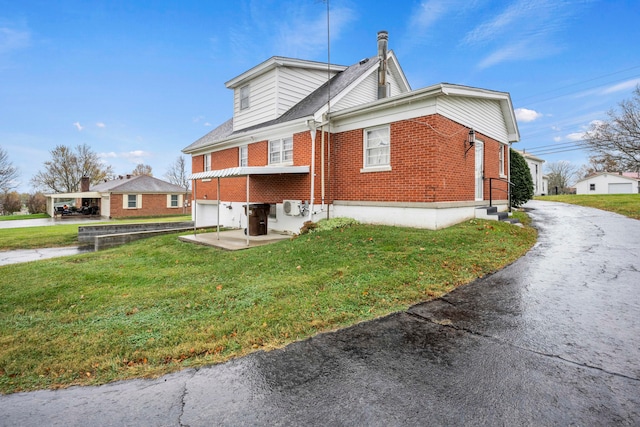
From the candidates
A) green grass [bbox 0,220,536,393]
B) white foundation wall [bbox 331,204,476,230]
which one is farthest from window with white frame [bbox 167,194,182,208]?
white foundation wall [bbox 331,204,476,230]

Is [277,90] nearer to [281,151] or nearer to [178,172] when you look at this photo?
[281,151]

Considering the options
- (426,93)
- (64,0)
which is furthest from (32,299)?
(64,0)

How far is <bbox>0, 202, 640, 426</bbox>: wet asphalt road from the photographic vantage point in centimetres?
220

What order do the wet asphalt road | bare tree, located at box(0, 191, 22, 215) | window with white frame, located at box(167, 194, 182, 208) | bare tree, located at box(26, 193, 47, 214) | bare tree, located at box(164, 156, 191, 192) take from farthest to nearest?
bare tree, located at box(164, 156, 191, 192)
bare tree, located at box(26, 193, 47, 214)
bare tree, located at box(0, 191, 22, 215)
window with white frame, located at box(167, 194, 182, 208)
the wet asphalt road

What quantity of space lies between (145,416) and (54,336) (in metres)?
2.58

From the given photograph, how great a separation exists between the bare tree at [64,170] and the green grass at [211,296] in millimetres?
51431

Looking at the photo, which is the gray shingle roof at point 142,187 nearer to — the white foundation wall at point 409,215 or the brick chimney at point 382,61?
the brick chimney at point 382,61

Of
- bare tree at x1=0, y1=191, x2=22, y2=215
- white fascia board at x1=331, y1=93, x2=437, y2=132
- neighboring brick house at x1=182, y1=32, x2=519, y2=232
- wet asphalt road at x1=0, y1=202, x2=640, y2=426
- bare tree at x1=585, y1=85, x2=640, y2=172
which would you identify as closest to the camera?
wet asphalt road at x1=0, y1=202, x2=640, y2=426

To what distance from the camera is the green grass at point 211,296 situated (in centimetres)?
327

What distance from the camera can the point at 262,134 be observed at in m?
12.9

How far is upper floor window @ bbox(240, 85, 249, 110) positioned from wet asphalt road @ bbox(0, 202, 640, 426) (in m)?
13.7

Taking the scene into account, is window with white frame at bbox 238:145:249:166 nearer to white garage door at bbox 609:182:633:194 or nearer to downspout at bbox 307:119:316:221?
downspout at bbox 307:119:316:221

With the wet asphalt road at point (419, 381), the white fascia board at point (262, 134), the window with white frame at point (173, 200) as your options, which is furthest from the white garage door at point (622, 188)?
the window with white frame at point (173, 200)

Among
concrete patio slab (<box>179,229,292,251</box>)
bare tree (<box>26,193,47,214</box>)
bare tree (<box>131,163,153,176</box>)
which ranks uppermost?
bare tree (<box>131,163,153,176</box>)
